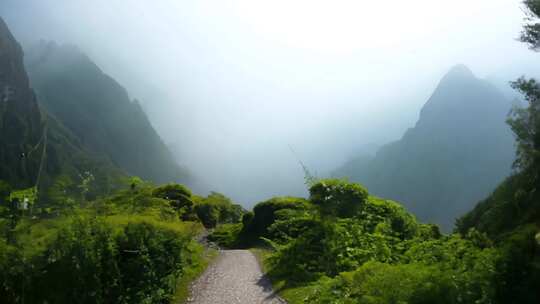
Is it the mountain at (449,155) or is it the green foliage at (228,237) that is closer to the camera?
the green foliage at (228,237)

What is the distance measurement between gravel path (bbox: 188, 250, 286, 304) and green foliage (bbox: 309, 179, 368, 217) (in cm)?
399

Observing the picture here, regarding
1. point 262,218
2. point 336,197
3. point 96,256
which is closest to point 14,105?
point 262,218

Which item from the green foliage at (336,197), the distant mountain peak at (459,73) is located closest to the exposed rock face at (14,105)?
the green foliage at (336,197)

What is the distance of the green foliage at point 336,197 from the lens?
1424 centimetres

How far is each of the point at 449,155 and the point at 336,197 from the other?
161m

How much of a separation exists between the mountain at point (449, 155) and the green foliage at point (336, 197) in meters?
121

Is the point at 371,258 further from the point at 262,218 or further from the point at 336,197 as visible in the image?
the point at 262,218

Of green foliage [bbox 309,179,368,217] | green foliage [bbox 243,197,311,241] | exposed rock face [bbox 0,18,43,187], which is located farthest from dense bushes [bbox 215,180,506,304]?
exposed rock face [bbox 0,18,43,187]

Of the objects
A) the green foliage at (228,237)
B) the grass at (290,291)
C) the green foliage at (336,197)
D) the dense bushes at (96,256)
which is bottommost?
the grass at (290,291)

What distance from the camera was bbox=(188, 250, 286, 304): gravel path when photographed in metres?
15.7

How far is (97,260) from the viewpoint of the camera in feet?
32.4

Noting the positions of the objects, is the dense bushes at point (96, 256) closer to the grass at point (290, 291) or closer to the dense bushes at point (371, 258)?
the grass at point (290, 291)

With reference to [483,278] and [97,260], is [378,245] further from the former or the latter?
[97,260]

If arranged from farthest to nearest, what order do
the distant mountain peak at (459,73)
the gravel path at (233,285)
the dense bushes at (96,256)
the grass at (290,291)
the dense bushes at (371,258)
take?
1. the distant mountain peak at (459,73)
2. the gravel path at (233,285)
3. the grass at (290,291)
4. the dense bushes at (96,256)
5. the dense bushes at (371,258)
